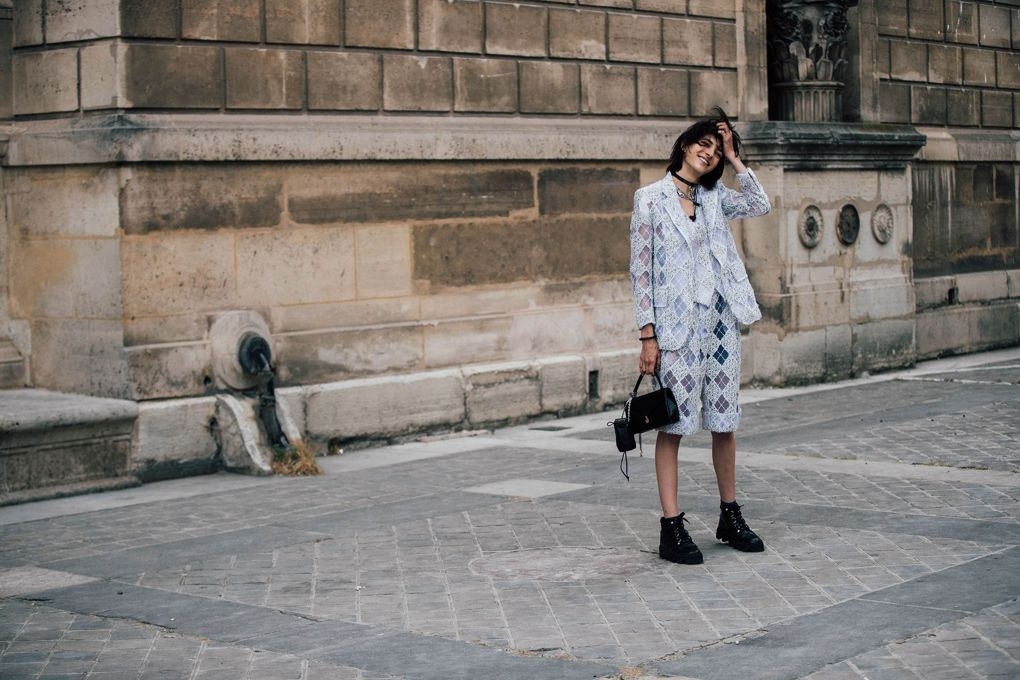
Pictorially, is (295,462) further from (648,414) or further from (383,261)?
(648,414)

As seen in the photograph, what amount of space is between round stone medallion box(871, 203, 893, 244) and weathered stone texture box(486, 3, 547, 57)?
4390mm

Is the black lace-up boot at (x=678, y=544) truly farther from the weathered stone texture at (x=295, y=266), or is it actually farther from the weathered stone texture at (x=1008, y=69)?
the weathered stone texture at (x=1008, y=69)

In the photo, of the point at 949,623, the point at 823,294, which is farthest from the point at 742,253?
the point at 949,623

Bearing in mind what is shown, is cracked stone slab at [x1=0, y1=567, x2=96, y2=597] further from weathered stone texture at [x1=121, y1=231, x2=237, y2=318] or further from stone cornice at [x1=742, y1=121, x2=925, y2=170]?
stone cornice at [x1=742, y1=121, x2=925, y2=170]

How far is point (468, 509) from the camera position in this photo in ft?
30.7

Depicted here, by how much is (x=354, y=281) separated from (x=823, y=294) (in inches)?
208

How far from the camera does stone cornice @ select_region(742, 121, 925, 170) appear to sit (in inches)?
592

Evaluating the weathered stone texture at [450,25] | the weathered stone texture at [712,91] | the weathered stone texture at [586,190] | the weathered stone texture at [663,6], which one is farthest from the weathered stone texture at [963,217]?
the weathered stone texture at [450,25]

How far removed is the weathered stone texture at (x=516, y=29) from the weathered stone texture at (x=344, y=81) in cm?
123

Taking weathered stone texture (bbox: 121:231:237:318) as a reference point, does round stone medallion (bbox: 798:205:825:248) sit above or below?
above

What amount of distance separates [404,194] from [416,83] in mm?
828

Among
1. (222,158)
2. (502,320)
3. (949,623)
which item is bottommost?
(949,623)

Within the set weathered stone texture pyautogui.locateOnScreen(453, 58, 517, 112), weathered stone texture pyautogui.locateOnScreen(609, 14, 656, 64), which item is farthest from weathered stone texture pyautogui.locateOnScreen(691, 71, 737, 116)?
weathered stone texture pyautogui.locateOnScreen(453, 58, 517, 112)

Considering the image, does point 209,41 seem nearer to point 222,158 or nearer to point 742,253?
point 222,158
